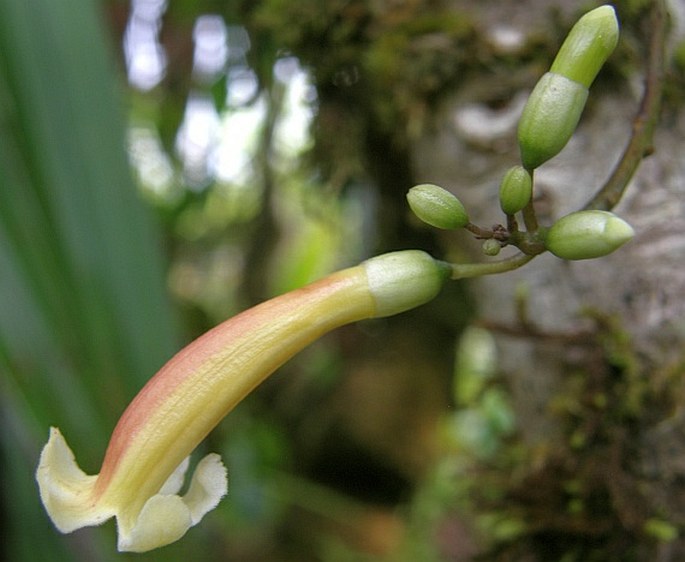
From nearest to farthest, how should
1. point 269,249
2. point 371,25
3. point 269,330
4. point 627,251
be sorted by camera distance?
point 269,330
point 627,251
point 371,25
point 269,249

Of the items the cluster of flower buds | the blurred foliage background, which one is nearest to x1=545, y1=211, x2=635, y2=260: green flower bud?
the cluster of flower buds

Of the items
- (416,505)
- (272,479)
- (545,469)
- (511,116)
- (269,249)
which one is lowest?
(416,505)

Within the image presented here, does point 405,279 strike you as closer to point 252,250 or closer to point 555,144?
point 555,144

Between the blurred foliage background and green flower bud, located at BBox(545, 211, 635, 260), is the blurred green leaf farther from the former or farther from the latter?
green flower bud, located at BBox(545, 211, 635, 260)

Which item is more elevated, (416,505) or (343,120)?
(343,120)

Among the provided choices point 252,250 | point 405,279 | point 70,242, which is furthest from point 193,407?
point 252,250

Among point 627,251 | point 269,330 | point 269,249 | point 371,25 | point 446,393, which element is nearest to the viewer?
point 269,330

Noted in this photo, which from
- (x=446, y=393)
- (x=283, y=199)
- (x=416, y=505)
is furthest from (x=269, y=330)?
(x=283, y=199)

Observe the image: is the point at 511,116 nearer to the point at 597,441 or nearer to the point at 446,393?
the point at 597,441

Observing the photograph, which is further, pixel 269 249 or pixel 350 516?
pixel 269 249
